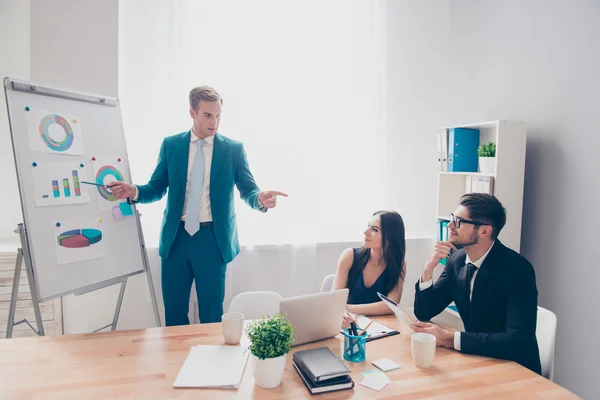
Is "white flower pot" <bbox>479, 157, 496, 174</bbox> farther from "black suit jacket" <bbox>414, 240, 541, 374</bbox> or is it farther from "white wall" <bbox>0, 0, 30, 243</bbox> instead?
"white wall" <bbox>0, 0, 30, 243</bbox>

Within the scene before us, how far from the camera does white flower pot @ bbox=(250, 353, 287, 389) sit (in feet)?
4.14

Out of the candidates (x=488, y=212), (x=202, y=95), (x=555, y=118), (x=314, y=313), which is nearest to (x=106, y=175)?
(x=202, y=95)

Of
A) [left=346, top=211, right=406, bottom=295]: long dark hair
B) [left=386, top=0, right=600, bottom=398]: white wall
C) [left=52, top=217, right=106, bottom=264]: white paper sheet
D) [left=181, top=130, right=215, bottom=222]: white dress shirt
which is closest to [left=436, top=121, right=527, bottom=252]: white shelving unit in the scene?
[left=386, top=0, right=600, bottom=398]: white wall

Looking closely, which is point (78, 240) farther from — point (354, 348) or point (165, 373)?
point (354, 348)

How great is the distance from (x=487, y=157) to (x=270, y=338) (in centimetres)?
221

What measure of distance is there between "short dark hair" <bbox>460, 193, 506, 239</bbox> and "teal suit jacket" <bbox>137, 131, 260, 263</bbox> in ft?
4.24

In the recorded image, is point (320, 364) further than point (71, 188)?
No

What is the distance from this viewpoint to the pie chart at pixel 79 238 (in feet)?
7.12

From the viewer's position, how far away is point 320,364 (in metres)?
1.34

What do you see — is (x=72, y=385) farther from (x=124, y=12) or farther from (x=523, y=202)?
(x=523, y=202)

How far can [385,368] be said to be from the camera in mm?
1408

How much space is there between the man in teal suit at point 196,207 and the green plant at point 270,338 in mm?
1248

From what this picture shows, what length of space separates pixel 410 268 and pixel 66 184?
2.80 metres

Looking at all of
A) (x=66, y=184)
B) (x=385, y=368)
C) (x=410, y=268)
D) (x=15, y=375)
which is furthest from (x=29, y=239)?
(x=410, y=268)
